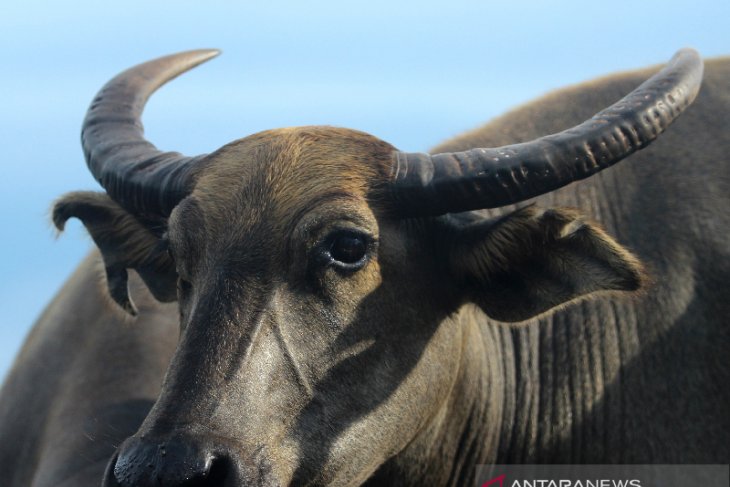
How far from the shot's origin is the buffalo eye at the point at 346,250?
15.3 feet

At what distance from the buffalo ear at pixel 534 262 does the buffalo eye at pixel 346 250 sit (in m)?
0.58

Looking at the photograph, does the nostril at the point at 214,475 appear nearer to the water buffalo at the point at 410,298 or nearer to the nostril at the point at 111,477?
the water buffalo at the point at 410,298

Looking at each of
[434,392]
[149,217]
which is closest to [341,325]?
[434,392]

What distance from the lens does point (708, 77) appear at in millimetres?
7031

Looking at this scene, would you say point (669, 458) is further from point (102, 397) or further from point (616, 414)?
Result: point (102, 397)

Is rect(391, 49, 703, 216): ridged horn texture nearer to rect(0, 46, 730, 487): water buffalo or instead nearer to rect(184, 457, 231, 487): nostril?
rect(0, 46, 730, 487): water buffalo

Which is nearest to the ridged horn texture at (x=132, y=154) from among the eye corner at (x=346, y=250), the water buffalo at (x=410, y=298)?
the water buffalo at (x=410, y=298)

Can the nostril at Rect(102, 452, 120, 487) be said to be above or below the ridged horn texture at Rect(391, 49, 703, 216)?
below

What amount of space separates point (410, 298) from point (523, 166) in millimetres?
812

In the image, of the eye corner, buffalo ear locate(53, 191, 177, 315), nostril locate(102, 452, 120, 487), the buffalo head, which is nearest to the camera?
nostril locate(102, 452, 120, 487)

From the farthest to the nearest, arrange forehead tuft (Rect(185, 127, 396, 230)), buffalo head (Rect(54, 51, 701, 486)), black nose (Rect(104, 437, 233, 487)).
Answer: forehead tuft (Rect(185, 127, 396, 230)) → buffalo head (Rect(54, 51, 701, 486)) → black nose (Rect(104, 437, 233, 487))

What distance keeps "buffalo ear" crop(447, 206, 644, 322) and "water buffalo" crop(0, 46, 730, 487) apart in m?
0.01

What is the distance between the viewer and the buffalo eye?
4.66 metres

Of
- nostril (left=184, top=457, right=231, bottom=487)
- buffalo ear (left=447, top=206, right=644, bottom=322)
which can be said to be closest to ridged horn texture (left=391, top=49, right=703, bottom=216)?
buffalo ear (left=447, top=206, right=644, bottom=322)
